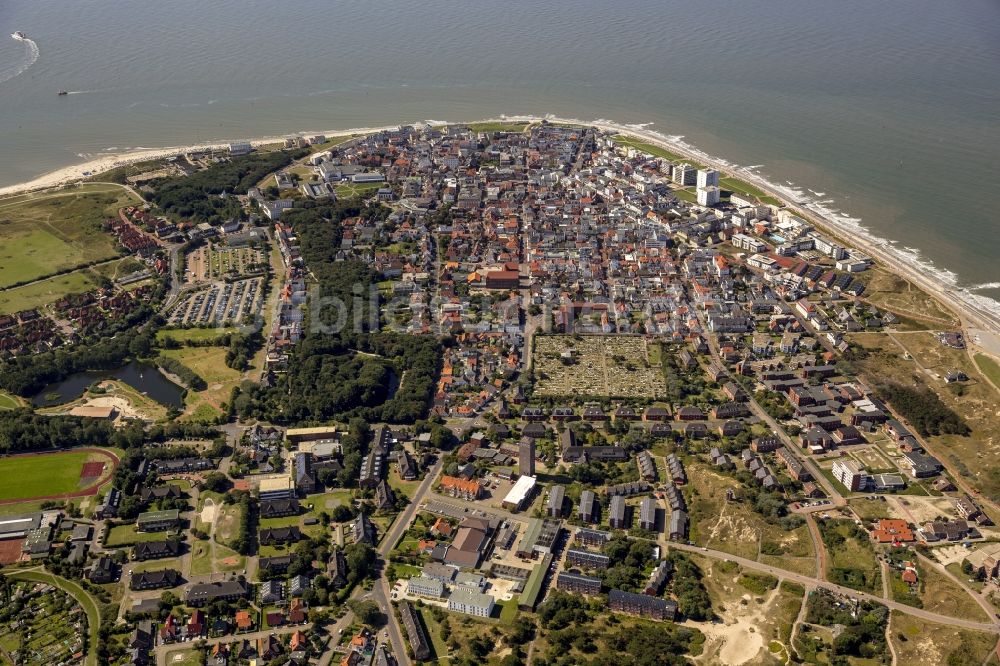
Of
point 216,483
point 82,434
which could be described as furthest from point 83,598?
point 82,434

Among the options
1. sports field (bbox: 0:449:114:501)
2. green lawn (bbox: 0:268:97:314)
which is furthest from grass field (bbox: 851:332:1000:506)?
green lawn (bbox: 0:268:97:314)

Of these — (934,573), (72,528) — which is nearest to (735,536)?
(934,573)

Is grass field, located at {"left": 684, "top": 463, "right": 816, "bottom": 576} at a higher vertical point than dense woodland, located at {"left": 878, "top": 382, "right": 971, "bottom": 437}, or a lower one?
lower

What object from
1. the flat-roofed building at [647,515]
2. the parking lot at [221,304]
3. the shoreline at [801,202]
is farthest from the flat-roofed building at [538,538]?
the shoreline at [801,202]

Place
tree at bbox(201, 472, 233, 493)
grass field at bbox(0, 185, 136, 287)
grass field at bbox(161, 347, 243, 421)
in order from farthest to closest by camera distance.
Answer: grass field at bbox(0, 185, 136, 287) → grass field at bbox(161, 347, 243, 421) → tree at bbox(201, 472, 233, 493)

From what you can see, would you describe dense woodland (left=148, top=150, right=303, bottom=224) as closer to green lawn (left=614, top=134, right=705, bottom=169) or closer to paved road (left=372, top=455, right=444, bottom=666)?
green lawn (left=614, top=134, right=705, bottom=169)

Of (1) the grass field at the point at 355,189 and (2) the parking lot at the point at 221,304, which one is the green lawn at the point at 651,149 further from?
(2) the parking lot at the point at 221,304
